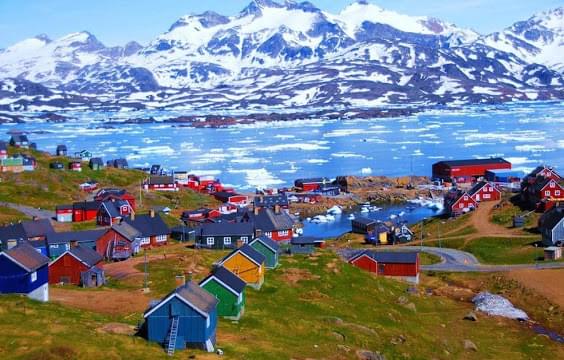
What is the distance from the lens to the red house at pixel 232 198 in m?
74.2

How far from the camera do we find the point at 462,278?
42688 millimetres

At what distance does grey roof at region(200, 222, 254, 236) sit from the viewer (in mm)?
46469

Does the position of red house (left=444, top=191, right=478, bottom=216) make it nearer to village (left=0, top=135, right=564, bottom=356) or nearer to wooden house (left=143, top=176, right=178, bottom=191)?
village (left=0, top=135, right=564, bottom=356)

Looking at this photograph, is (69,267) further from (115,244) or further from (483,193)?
(483,193)

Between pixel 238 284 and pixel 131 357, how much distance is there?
7.13 metres

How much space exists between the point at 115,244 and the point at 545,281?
22.4 meters

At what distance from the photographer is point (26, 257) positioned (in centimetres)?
2806

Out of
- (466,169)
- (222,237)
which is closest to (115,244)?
(222,237)

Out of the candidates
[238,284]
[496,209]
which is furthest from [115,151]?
[238,284]

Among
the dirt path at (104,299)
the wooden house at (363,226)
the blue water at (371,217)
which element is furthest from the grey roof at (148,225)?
the blue water at (371,217)

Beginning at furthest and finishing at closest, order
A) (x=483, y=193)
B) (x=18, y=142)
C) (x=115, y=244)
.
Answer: (x=18, y=142) → (x=483, y=193) → (x=115, y=244)

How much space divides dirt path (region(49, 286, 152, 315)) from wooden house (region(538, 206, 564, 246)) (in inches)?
1060

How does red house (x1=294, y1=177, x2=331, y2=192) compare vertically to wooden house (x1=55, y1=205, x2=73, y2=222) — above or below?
below

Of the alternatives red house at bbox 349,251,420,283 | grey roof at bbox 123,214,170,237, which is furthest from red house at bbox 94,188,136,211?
red house at bbox 349,251,420,283
